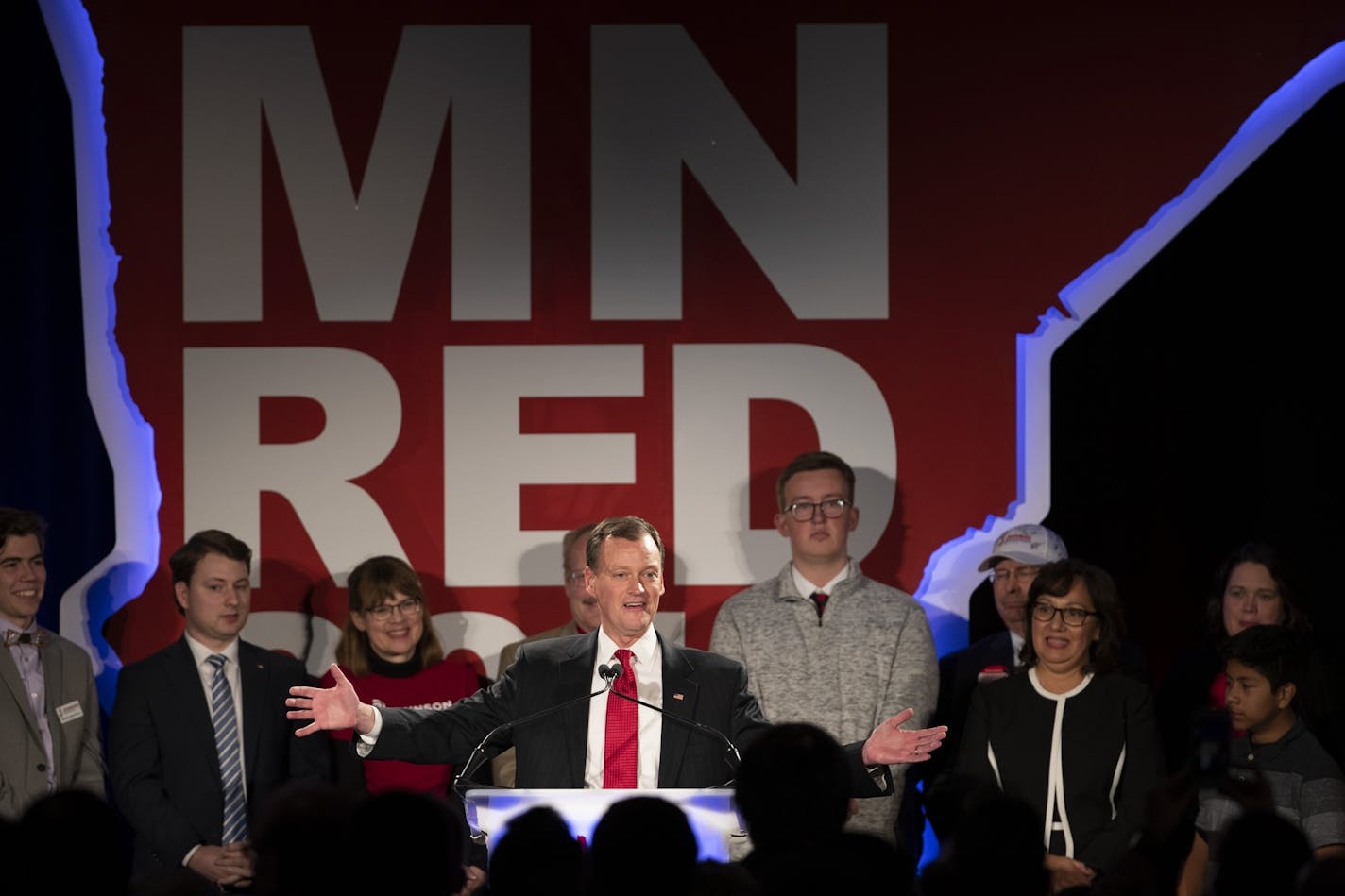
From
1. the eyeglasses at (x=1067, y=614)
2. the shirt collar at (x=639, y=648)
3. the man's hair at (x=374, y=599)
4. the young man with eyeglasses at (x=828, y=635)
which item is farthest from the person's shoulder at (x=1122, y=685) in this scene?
the man's hair at (x=374, y=599)

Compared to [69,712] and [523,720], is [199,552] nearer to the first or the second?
[69,712]

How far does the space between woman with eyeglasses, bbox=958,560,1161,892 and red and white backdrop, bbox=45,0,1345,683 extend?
1.50 m

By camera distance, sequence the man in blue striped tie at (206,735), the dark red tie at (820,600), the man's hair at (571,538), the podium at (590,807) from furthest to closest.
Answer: the man's hair at (571,538)
the dark red tie at (820,600)
the man in blue striped tie at (206,735)
the podium at (590,807)

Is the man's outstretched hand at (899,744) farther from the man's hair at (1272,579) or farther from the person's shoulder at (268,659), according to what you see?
the person's shoulder at (268,659)

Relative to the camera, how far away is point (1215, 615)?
4973mm

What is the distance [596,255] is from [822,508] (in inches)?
59.7

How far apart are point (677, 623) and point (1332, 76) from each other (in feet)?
10.5

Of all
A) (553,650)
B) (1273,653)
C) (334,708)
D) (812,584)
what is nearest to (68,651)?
(334,708)

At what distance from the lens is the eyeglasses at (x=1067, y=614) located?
Result: 167 inches

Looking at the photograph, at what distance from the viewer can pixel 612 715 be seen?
3574 millimetres

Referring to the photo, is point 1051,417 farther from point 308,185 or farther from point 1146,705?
point 308,185

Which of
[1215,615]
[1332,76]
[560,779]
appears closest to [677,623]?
[1215,615]

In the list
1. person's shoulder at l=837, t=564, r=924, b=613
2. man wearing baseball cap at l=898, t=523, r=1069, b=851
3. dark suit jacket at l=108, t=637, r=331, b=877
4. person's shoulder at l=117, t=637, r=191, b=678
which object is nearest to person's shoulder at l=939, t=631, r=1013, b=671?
man wearing baseball cap at l=898, t=523, r=1069, b=851

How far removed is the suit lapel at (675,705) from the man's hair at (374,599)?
1.58 metres
